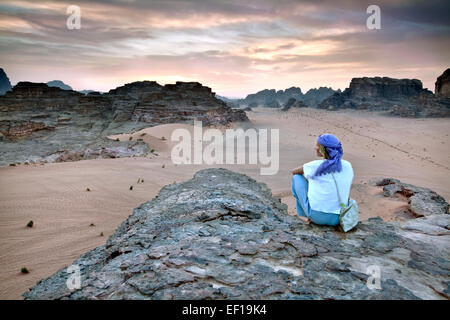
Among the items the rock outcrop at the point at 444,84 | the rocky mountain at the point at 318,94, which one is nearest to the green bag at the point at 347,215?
the rock outcrop at the point at 444,84

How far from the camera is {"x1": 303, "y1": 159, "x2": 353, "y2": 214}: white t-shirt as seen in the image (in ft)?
10.5

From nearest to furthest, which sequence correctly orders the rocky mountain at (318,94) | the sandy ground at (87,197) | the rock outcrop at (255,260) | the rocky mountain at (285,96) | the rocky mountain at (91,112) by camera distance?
the rock outcrop at (255,260) → the sandy ground at (87,197) → the rocky mountain at (91,112) → the rocky mountain at (318,94) → the rocky mountain at (285,96)

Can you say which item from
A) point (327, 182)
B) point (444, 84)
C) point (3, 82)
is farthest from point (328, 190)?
point (3, 82)

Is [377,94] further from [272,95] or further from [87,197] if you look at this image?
[87,197]

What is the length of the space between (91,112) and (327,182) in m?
29.9

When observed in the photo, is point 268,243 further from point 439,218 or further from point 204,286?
point 439,218

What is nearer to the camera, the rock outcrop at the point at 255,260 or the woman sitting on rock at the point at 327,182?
the rock outcrop at the point at 255,260

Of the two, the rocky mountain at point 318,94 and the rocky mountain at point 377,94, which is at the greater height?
the rocky mountain at point 318,94

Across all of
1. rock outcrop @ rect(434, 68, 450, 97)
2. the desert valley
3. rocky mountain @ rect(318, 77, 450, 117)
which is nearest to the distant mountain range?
rocky mountain @ rect(318, 77, 450, 117)

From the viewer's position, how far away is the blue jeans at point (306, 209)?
328 cm

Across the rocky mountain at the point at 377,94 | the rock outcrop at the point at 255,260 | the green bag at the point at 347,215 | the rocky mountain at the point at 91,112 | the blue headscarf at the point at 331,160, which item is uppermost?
the rocky mountain at the point at 377,94

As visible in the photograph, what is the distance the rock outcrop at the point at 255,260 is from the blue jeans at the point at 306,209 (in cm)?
11

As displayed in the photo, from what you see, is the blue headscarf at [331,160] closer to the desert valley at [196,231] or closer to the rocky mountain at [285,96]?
the desert valley at [196,231]

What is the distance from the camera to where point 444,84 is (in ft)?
161
